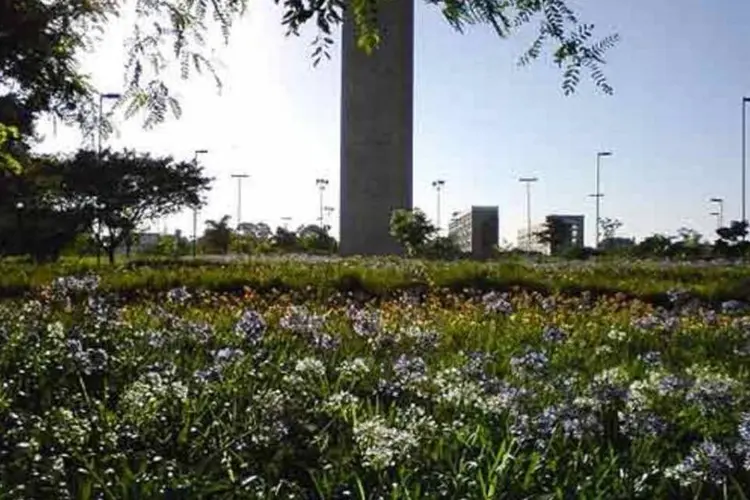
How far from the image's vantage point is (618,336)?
620 cm

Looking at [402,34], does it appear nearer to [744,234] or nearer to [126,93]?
[744,234]

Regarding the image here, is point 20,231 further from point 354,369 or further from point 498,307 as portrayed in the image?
point 354,369

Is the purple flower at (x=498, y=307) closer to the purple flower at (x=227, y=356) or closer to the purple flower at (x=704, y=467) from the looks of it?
the purple flower at (x=227, y=356)

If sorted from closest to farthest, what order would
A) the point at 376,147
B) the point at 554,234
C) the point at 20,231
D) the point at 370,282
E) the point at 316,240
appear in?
the point at 370,282 → the point at 20,231 → the point at 376,147 → the point at 554,234 → the point at 316,240

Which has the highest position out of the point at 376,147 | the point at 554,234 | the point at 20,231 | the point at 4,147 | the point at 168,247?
the point at 376,147

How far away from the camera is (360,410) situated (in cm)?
360

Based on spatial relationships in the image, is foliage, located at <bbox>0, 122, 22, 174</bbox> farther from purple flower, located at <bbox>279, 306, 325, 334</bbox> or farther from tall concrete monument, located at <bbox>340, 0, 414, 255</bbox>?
tall concrete monument, located at <bbox>340, 0, 414, 255</bbox>

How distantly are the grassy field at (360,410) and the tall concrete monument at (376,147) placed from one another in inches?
1383

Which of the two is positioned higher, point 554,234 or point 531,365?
point 554,234

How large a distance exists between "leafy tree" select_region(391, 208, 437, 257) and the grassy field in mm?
28859

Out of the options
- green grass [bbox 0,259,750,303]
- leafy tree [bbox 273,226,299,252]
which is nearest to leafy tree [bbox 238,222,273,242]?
leafy tree [bbox 273,226,299,252]

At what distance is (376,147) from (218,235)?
11.6 m

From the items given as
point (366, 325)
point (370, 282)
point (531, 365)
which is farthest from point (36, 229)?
point (531, 365)

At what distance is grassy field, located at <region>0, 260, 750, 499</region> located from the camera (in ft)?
8.83
